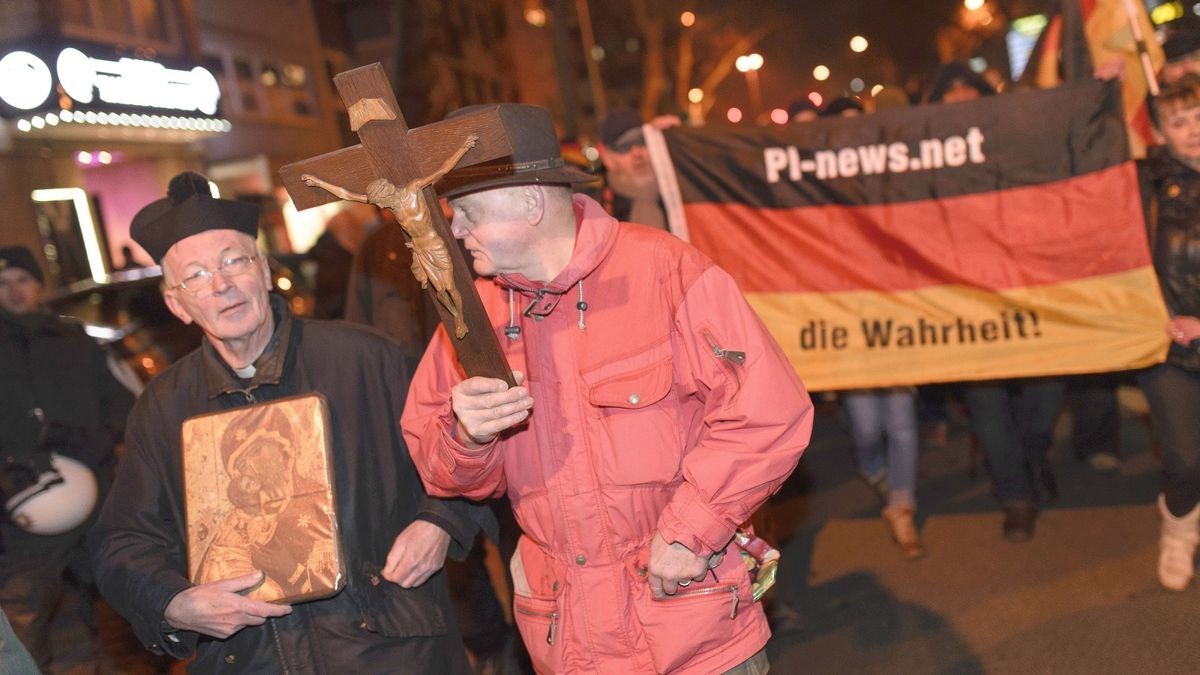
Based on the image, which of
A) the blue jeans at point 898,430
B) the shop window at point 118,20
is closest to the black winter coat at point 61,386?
the blue jeans at point 898,430

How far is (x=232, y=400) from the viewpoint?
327 centimetres

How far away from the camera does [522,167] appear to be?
8.38 feet

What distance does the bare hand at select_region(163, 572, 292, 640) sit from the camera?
2.93 meters

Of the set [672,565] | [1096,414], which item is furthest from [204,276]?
[1096,414]

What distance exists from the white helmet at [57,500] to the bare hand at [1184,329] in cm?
492

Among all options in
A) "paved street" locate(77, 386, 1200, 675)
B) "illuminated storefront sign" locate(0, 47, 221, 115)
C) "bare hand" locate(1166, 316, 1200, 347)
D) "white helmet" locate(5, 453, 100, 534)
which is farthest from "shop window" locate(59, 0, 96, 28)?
"bare hand" locate(1166, 316, 1200, 347)

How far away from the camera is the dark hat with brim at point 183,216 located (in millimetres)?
3202

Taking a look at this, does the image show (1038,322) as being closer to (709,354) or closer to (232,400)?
(709,354)

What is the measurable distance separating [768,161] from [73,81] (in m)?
15.0

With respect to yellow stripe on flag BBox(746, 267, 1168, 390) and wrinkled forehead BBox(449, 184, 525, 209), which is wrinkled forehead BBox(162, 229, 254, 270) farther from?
yellow stripe on flag BBox(746, 267, 1168, 390)

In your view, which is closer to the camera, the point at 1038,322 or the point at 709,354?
the point at 709,354

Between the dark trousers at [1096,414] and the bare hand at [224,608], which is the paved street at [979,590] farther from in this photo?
the bare hand at [224,608]

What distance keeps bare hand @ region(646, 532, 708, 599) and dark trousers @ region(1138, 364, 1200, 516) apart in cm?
321

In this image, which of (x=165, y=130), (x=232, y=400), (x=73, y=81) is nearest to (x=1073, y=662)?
(x=232, y=400)
